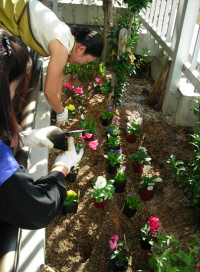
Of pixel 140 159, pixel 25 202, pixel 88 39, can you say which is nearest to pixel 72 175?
pixel 140 159

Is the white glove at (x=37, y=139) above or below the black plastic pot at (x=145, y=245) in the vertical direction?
above

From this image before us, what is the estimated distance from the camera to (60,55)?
185 cm

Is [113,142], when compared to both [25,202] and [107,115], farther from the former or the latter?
[25,202]

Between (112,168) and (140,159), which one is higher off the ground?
(140,159)

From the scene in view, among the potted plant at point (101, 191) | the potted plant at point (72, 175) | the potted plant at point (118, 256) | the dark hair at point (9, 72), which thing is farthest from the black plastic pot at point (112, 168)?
the dark hair at point (9, 72)

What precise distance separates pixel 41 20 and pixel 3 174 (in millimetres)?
1335

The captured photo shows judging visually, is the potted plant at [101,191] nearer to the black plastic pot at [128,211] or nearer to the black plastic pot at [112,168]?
the black plastic pot at [128,211]

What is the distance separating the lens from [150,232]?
6.74ft

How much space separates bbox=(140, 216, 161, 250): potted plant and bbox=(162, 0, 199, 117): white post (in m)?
2.17

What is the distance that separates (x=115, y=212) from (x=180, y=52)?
241 centimetres

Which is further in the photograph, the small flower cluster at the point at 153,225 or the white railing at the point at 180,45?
the white railing at the point at 180,45

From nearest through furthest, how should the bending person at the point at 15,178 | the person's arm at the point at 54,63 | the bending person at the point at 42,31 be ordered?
the bending person at the point at 15,178
the bending person at the point at 42,31
the person's arm at the point at 54,63

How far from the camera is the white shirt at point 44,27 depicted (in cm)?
173

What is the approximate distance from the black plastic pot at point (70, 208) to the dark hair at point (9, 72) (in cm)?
138
